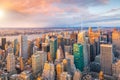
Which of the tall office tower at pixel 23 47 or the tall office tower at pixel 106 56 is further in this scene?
the tall office tower at pixel 106 56

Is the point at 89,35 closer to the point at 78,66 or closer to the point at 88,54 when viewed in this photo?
the point at 88,54

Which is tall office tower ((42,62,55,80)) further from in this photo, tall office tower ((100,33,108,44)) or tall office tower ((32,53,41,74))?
tall office tower ((100,33,108,44))

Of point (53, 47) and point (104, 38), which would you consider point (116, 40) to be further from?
point (53, 47)

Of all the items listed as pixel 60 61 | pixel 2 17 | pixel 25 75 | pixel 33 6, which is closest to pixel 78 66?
pixel 60 61

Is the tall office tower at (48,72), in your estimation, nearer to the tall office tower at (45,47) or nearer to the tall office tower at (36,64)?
the tall office tower at (36,64)

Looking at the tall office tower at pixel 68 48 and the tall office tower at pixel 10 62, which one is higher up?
the tall office tower at pixel 68 48

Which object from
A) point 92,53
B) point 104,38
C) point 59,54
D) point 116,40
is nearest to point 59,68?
point 59,54

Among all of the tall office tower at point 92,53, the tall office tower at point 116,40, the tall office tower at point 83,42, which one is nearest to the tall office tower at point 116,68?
the tall office tower at point 116,40

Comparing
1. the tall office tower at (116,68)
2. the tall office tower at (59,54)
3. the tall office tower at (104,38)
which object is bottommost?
the tall office tower at (116,68)
